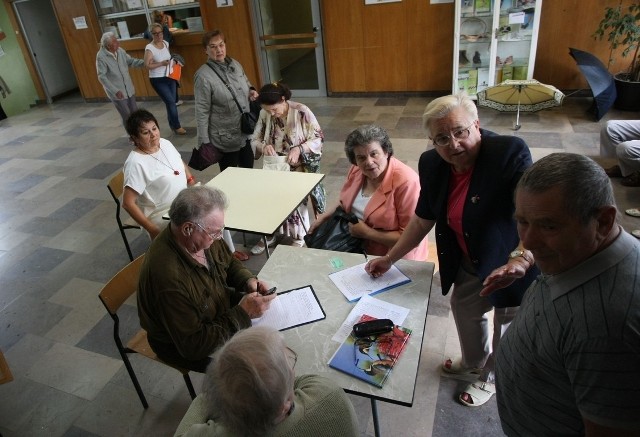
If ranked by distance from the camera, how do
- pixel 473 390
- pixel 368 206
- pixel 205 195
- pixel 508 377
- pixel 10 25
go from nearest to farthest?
pixel 508 377 → pixel 205 195 → pixel 473 390 → pixel 368 206 → pixel 10 25

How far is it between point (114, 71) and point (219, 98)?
11.6ft

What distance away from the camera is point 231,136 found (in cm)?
409

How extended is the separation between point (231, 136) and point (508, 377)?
3.32m

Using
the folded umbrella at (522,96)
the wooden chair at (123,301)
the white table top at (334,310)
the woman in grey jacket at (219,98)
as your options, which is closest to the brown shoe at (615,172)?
the folded umbrella at (522,96)

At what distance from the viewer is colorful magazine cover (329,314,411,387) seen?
1646 mm

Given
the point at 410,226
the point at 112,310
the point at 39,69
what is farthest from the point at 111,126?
the point at 410,226

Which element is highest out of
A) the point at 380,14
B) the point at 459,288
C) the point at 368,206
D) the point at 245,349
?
the point at 380,14

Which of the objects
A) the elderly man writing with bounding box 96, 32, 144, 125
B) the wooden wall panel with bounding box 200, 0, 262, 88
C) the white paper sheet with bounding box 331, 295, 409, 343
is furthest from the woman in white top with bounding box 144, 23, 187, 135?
the white paper sheet with bounding box 331, 295, 409, 343

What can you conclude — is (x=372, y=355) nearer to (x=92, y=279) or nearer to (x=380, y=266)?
(x=380, y=266)

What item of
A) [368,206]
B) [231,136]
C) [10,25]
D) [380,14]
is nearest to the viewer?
[368,206]

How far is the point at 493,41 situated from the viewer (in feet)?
20.9

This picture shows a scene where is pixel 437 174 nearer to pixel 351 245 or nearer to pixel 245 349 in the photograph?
pixel 351 245

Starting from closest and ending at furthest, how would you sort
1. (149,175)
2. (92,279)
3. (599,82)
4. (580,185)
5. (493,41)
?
(580,185)
(149,175)
(92,279)
(599,82)
(493,41)

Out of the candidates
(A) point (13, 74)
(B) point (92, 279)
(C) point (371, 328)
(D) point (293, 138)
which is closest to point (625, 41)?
(D) point (293, 138)
